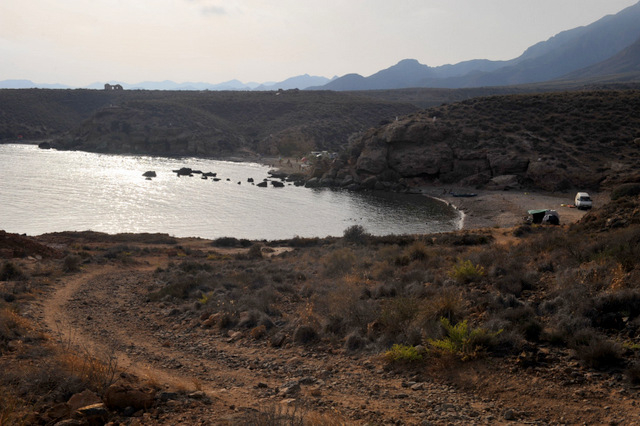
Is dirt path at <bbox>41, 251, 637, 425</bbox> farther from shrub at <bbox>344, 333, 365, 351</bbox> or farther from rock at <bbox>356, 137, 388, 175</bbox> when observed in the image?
rock at <bbox>356, 137, 388, 175</bbox>

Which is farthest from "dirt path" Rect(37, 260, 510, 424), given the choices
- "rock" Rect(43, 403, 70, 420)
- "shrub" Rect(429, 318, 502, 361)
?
"rock" Rect(43, 403, 70, 420)

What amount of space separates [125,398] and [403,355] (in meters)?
4.17

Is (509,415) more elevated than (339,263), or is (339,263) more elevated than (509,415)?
(509,415)

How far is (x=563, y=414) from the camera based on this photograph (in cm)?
541

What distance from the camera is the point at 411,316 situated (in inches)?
334

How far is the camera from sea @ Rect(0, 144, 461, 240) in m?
38.9

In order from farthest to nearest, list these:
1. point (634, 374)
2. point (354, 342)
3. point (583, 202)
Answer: point (583, 202), point (354, 342), point (634, 374)

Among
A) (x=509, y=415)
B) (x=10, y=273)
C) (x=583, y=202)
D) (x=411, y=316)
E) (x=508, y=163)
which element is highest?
(x=508, y=163)

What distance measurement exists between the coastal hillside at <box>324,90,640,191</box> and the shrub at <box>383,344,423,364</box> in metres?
48.0

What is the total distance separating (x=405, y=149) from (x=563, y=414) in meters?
58.6

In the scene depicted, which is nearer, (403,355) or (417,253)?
(403,355)

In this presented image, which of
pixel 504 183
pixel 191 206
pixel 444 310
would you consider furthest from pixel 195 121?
pixel 444 310

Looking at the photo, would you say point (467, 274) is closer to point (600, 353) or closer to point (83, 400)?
point (600, 353)

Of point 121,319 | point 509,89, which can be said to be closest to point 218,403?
point 121,319
